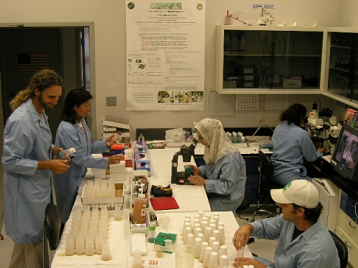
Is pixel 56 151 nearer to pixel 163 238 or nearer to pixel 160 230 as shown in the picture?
pixel 160 230

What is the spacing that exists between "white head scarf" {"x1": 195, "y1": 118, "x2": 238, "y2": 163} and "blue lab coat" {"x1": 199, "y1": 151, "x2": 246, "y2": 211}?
5 cm

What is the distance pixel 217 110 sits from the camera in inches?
204

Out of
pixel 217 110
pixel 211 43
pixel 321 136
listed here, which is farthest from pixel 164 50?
pixel 321 136

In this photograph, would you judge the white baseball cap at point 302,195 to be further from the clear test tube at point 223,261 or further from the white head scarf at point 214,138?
the white head scarf at point 214,138

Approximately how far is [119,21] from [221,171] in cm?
224

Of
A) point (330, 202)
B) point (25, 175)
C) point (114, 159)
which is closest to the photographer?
point (25, 175)

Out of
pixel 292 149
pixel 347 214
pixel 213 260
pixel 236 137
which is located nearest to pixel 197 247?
pixel 213 260

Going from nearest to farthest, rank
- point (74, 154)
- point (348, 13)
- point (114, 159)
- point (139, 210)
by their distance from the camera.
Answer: point (139, 210)
point (74, 154)
point (114, 159)
point (348, 13)

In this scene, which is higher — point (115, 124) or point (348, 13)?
point (348, 13)

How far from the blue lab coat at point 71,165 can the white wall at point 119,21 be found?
1442 mm

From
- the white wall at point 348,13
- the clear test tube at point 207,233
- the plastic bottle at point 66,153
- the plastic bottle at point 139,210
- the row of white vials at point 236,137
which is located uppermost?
the white wall at point 348,13

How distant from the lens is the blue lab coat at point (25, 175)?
2.95 m

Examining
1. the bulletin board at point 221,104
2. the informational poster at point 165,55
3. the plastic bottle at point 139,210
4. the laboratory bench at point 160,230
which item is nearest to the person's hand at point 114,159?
the laboratory bench at point 160,230

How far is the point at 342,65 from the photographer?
183 inches
